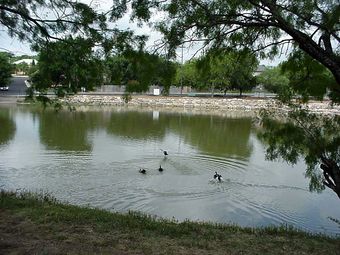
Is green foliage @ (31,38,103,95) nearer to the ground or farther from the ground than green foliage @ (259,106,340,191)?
farther from the ground

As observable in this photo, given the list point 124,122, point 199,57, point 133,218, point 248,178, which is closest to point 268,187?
point 248,178

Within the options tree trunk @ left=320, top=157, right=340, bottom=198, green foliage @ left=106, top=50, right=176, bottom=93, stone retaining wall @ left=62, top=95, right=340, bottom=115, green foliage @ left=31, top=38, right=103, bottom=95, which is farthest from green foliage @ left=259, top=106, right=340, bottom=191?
stone retaining wall @ left=62, top=95, right=340, bottom=115

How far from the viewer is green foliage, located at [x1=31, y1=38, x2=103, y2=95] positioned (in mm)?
6445

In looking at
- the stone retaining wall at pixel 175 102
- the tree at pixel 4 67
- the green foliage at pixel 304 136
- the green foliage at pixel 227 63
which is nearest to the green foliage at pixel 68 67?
the tree at pixel 4 67

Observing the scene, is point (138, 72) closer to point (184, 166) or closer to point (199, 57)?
point (199, 57)

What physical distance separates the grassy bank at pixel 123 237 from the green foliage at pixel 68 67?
1.88 m

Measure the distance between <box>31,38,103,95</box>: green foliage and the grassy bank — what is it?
1.88 m

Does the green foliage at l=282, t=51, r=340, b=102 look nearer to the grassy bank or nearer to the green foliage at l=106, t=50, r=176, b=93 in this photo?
the green foliage at l=106, t=50, r=176, b=93

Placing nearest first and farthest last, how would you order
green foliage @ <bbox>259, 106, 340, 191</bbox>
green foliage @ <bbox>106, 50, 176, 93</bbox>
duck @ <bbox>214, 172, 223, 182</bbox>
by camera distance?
green foliage @ <bbox>106, 50, 176, 93</bbox> → green foliage @ <bbox>259, 106, 340, 191</bbox> → duck @ <bbox>214, 172, 223, 182</bbox>

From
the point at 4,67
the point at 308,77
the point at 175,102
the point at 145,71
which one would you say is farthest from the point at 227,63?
the point at 175,102

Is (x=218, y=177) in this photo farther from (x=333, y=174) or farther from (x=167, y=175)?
(x=333, y=174)

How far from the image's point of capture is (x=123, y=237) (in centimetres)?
587

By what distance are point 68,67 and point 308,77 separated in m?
3.69

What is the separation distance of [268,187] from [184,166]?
405cm
